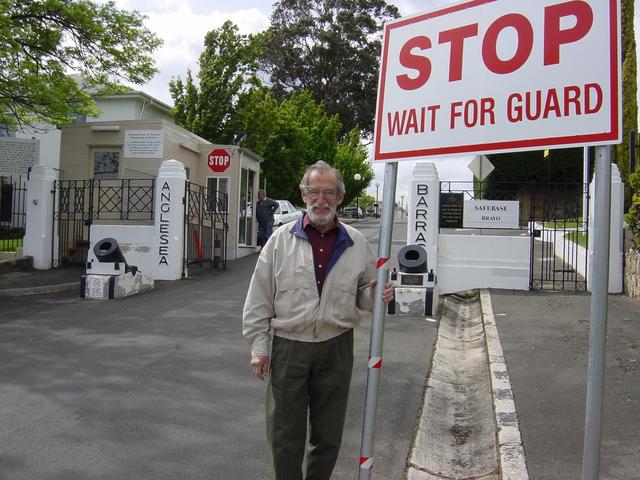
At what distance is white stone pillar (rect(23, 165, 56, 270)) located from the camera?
14.5m

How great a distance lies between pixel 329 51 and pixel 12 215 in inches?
1362

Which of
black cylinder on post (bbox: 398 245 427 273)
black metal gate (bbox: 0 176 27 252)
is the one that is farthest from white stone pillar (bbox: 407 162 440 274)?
black metal gate (bbox: 0 176 27 252)

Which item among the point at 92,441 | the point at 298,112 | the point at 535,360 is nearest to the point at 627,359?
the point at 535,360

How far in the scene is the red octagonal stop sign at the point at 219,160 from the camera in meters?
18.4

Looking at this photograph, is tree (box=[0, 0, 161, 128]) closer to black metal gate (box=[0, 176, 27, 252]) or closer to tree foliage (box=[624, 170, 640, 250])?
black metal gate (box=[0, 176, 27, 252])

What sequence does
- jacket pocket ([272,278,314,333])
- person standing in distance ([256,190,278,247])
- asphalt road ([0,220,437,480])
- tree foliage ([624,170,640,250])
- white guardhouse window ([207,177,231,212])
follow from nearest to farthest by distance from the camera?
jacket pocket ([272,278,314,333]) → asphalt road ([0,220,437,480]) → tree foliage ([624,170,640,250]) → white guardhouse window ([207,177,231,212]) → person standing in distance ([256,190,278,247])

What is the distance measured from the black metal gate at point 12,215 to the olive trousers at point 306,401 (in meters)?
13.8

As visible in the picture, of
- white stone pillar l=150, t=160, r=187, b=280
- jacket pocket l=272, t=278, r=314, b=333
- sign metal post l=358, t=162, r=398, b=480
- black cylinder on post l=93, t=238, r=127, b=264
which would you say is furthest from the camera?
white stone pillar l=150, t=160, r=187, b=280

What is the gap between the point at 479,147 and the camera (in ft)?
9.23

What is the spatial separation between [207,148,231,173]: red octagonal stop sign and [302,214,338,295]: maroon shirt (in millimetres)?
15309

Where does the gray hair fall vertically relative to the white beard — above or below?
above

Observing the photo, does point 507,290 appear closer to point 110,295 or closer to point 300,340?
point 110,295

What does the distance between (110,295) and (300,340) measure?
8.46m

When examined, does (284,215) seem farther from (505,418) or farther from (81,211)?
(505,418)
